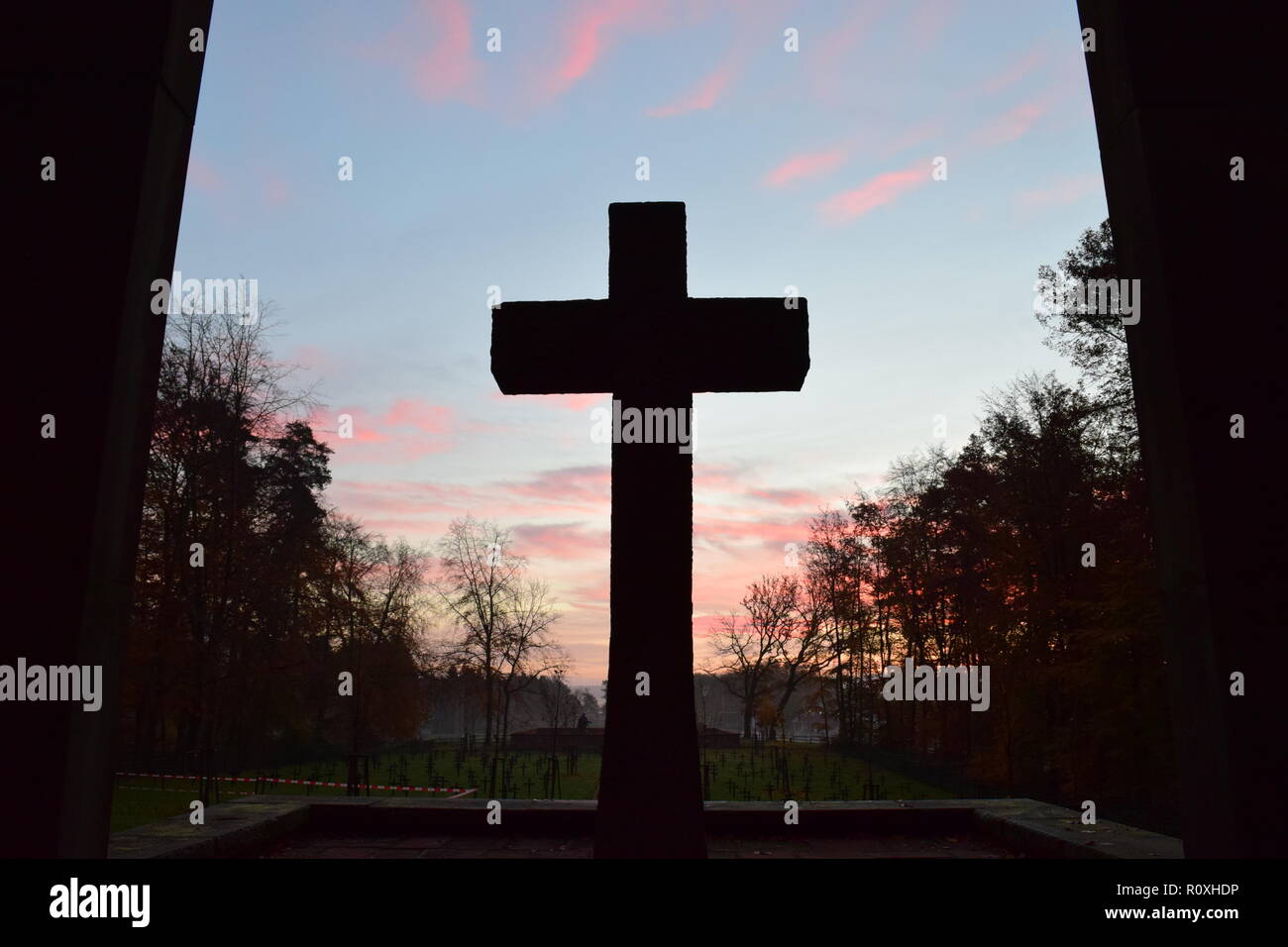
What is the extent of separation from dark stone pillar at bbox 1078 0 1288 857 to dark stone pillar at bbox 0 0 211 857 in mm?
4681

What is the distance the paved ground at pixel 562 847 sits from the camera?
19.4 ft

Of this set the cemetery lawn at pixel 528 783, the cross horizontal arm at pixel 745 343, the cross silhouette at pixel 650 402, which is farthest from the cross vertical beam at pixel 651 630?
the cemetery lawn at pixel 528 783

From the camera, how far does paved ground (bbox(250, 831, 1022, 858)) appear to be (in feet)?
19.4

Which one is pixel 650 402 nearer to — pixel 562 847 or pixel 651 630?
pixel 651 630

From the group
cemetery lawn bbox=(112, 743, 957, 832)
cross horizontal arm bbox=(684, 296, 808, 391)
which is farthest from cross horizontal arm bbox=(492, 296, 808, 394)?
cemetery lawn bbox=(112, 743, 957, 832)

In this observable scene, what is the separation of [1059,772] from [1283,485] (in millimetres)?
20601

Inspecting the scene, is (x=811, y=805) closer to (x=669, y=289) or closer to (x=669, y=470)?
(x=669, y=470)

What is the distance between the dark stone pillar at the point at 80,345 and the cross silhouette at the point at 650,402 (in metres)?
1.72

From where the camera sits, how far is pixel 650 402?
4.14m

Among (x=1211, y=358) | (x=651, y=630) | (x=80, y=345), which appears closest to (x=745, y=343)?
(x=651, y=630)

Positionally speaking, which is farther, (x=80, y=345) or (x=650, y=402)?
(x=650, y=402)

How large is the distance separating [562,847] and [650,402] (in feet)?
12.7
